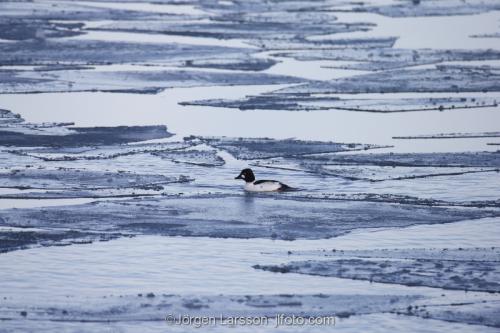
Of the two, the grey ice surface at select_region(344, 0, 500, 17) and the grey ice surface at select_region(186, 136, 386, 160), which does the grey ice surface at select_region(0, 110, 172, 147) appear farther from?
the grey ice surface at select_region(344, 0, 500, 17)

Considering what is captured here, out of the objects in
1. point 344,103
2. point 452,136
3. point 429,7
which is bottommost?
point 452,136

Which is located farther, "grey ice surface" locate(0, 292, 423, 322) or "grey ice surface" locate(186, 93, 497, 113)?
"grey ice surface" locate(186, 93, 497, 113)

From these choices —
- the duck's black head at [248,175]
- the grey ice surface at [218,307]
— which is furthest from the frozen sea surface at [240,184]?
the duck's black head at [248,175]

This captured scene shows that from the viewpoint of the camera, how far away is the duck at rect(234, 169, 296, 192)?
10.0 m

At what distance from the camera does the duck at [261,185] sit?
10.0 m

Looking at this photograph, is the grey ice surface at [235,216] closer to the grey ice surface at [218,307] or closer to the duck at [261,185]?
the duck at [261,185]

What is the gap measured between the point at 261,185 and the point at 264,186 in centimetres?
3

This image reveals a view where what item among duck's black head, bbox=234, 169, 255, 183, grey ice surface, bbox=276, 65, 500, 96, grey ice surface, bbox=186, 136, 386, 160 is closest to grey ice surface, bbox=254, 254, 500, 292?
duck's black head, bbox=234, 169, 255, 183

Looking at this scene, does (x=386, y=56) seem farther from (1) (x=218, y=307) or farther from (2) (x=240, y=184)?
(1) (x=218, y=307)

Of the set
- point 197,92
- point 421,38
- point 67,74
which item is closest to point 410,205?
point 197,92

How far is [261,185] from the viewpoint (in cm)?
1002

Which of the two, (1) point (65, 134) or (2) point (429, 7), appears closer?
(1) point (65, 134)

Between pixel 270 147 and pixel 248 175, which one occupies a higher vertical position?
pixel 270 147

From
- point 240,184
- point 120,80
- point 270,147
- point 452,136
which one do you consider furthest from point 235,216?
point 120,80
